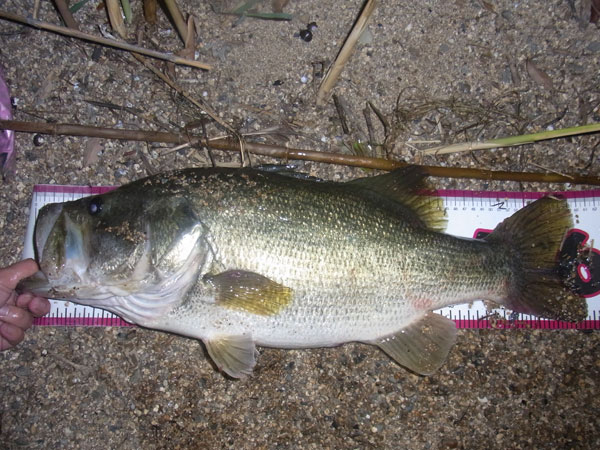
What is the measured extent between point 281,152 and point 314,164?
0.83ft

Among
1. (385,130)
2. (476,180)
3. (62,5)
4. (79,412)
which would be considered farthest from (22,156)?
(476,180)

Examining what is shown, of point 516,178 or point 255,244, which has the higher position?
point 516,178

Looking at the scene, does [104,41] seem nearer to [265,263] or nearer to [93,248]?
[93,248]

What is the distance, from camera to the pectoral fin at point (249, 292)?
1925mm

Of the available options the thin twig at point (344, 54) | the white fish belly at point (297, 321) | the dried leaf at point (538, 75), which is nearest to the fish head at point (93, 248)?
the white fish belly at point (297, 321)

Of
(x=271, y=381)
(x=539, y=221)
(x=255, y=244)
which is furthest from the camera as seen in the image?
(x=271, y=381)

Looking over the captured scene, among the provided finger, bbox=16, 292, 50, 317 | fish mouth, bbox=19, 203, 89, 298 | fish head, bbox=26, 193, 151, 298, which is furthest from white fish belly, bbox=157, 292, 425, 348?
finger, bbox=16, 292, 50, 317

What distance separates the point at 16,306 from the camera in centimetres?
240

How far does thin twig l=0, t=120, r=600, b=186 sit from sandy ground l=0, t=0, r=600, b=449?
4.8 inches

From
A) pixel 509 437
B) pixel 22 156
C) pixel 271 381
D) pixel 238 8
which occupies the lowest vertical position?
pixel 509 437

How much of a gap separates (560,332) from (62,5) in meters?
3.61

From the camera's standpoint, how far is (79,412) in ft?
8.15

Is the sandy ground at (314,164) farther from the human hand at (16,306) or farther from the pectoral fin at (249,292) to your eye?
the pectoral fin at (249,292)

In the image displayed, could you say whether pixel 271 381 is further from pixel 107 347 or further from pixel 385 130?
pixel 385 130
